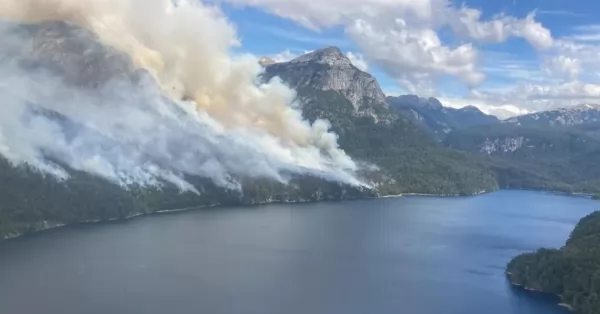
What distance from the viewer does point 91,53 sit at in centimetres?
13600

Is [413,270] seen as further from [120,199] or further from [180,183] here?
[180,183]

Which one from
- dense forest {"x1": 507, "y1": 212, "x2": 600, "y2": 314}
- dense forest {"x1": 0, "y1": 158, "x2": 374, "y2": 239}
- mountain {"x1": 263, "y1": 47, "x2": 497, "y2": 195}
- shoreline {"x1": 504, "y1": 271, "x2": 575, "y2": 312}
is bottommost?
shoreline {"x1": 504, "y1": 271, "x2": 575, "y2": 312}

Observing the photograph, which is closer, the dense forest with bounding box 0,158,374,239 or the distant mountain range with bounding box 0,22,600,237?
the dense forest with bounding box 0,158,374,239

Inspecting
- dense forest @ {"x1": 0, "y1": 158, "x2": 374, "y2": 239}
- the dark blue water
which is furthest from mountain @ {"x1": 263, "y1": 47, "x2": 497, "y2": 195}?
the dark blue water

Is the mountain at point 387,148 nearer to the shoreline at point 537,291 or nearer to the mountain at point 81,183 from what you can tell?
the mountain at point 81,183

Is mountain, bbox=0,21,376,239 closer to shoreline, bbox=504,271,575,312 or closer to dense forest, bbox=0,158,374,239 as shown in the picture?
dense forest, bbox=0,158,374,239

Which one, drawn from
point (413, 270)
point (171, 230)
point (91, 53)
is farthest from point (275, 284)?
point (91, 53)

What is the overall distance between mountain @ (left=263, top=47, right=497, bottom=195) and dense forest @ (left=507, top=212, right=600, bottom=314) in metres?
81.9

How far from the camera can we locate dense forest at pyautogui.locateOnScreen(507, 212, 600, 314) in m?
52.0

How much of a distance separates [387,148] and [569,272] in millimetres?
122286

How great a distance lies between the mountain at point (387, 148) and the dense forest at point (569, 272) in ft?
269

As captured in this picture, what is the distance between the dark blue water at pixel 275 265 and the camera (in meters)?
51.4

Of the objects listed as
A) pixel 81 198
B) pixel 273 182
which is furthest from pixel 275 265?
pixel 273 182

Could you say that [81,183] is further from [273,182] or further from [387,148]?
[387,148]
